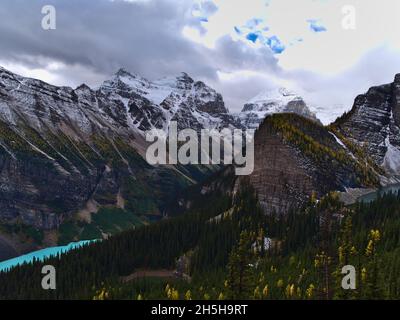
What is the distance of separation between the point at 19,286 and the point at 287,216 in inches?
4574

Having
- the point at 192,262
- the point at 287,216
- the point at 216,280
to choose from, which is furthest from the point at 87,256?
the point at 287,216

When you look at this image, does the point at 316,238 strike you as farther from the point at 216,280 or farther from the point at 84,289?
the point at 84,289

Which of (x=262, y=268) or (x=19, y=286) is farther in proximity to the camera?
(x=19, y=286)

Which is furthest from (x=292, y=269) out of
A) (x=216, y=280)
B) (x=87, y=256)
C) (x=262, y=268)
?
(x=87, y=256)

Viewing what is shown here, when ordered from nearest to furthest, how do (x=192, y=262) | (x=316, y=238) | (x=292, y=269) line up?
(x=292, y=269) → (x=316, y=238) → (x=192, y=262)

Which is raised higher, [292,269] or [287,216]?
[287,216]

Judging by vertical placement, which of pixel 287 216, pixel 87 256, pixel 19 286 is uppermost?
pixel 287 216

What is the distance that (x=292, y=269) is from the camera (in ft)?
443
